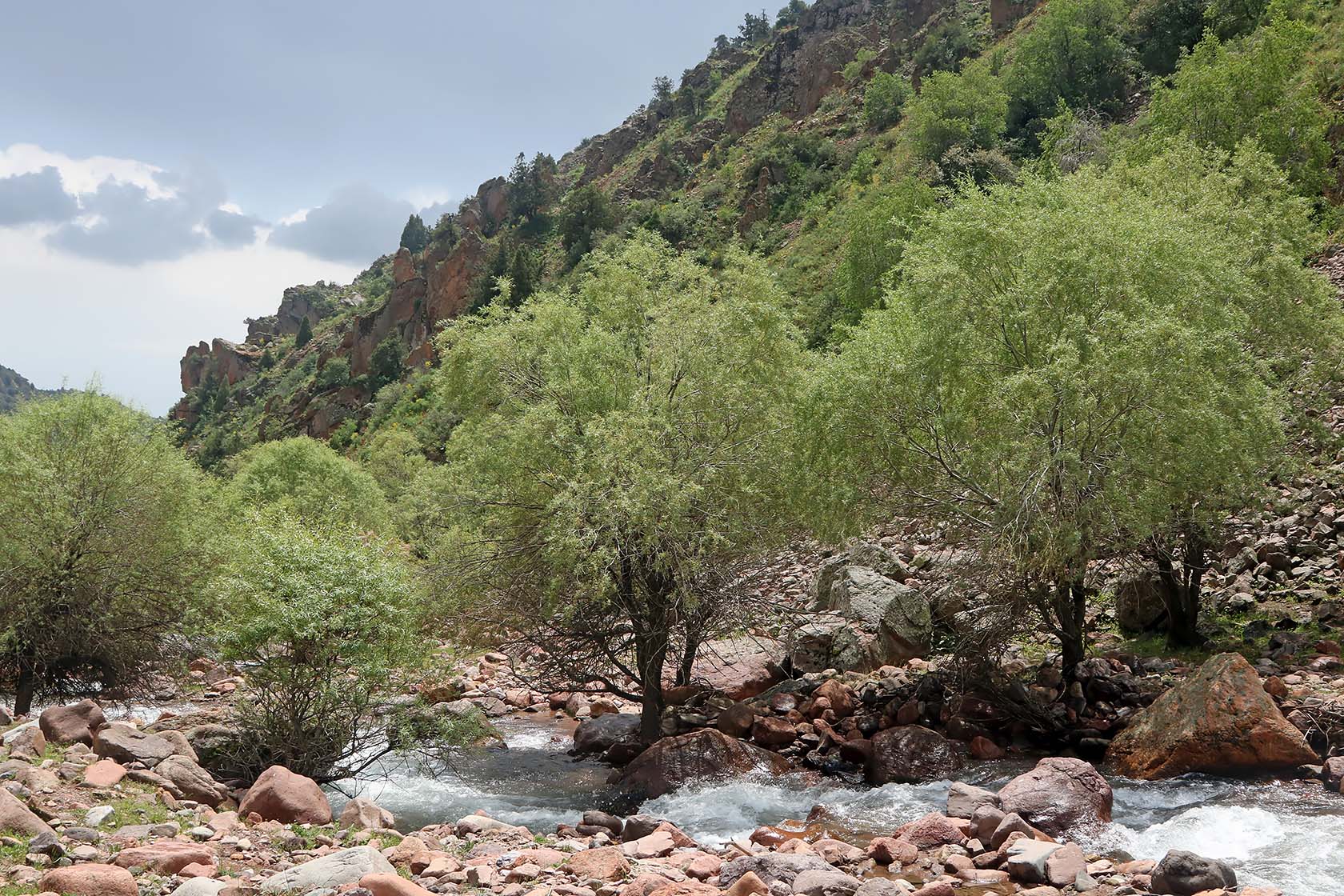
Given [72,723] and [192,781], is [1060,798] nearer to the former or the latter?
[192,781]

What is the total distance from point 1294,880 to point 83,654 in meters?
22.5

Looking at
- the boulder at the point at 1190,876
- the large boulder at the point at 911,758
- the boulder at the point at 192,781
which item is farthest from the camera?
the large boulder at the point at 911,758

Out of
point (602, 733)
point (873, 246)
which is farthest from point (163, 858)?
point (873, 246)

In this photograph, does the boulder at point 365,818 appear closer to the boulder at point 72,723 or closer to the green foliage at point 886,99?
the boulder at point 72,723

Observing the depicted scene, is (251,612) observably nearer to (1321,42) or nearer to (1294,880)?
(1294,880)

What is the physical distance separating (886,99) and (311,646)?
279ft

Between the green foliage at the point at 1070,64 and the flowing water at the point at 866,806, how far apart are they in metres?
58.6

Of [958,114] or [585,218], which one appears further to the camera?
[585,218]

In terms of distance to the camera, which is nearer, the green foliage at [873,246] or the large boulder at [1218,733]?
the large boulder at [1218,733]

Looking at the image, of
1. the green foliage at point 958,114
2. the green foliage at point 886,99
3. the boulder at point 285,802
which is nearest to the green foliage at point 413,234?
the green foliage at point 886,99

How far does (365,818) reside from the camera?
1257 centimetres

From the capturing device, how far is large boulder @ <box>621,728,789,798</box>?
16.3m

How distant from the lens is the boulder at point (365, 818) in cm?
1245

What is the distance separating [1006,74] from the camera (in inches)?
2761
